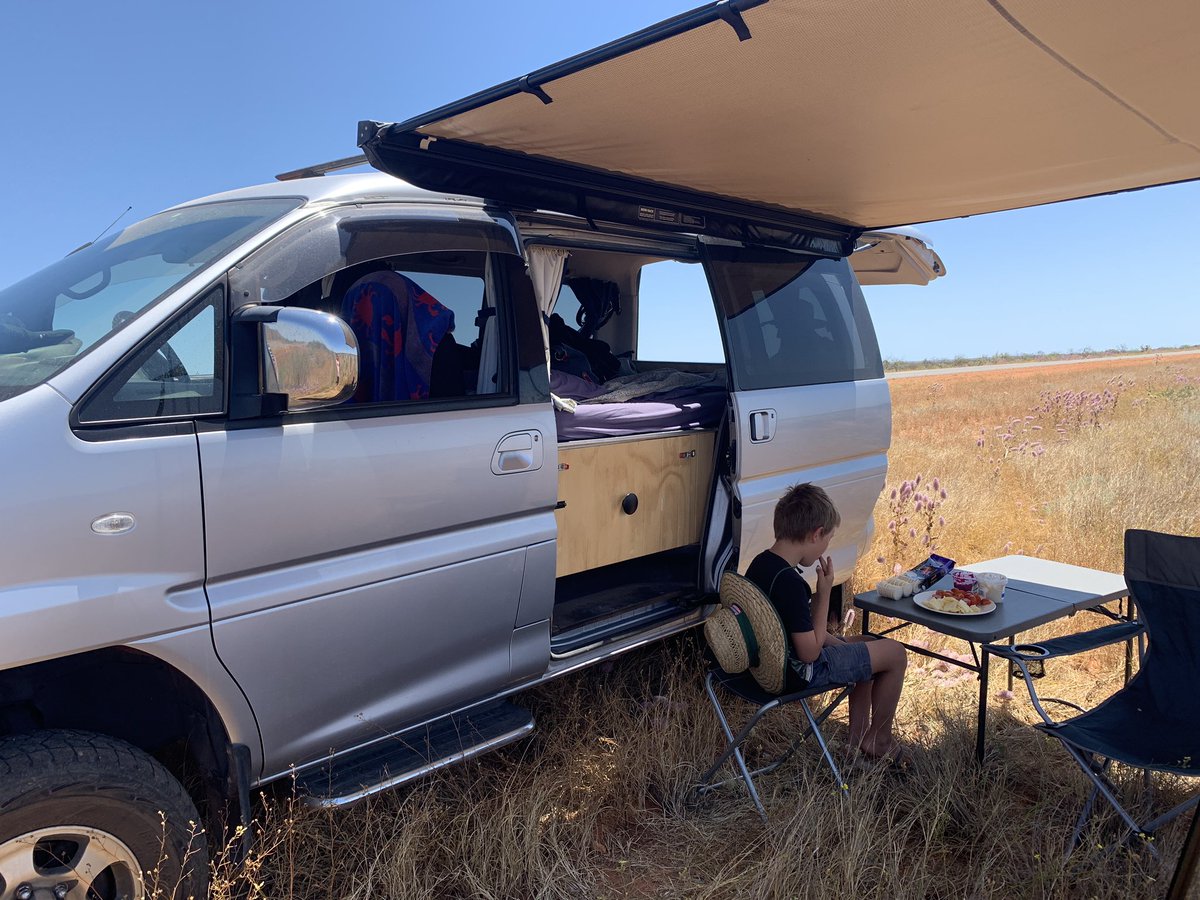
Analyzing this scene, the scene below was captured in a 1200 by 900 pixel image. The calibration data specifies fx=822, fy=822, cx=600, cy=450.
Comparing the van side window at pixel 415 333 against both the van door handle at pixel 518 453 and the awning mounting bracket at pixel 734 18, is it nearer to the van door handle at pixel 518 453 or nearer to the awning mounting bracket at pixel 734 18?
the van door handle at pixel 518 453

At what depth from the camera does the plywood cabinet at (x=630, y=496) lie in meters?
3.69

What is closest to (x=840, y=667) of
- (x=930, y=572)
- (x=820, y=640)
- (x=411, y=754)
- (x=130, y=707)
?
(x=820, y=640)

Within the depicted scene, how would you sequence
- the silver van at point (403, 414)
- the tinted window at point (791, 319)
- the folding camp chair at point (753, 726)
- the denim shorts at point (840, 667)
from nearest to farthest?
1. the silver van at point (403, 414)
2. the folding camp chair at point (753, 726)
3. the denim shorts at point (840, 667)
4. the tinted window at point (791, 319)

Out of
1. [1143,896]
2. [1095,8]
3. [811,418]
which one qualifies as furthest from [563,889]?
[1095,8]

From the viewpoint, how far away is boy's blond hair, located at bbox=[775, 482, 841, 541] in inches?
126

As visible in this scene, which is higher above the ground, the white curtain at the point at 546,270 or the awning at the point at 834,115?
the awning at the point at 834,115

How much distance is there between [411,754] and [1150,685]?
108 inches

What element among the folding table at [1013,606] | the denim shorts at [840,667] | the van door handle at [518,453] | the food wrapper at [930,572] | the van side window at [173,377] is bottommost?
the denim shorts at [840,667]

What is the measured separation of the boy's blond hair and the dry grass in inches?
37.3

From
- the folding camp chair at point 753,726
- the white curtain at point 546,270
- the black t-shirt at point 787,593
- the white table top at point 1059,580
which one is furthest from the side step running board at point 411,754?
the white table top at point 1059,580

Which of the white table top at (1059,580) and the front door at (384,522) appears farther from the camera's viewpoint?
the white table top at (1059,580)

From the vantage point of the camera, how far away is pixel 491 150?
3045 millimetres

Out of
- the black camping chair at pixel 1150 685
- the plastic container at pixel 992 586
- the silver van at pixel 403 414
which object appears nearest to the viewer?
the silver van at pixel 403 414

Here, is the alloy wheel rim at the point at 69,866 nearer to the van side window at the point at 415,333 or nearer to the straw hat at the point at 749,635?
the van side window at the point at 415,333
